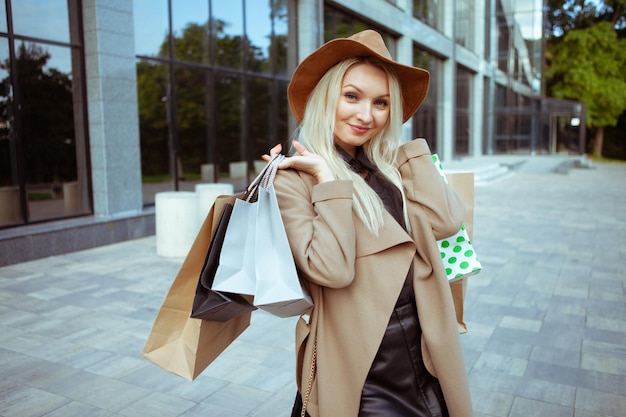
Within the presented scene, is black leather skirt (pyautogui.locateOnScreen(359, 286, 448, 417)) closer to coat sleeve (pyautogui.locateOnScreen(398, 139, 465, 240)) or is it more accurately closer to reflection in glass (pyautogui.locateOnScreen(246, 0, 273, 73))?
coat sleeve (pyautogui.locateOnScreen(398, 139, 465, 240))

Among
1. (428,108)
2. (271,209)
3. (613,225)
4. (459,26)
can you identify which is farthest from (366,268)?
(459,26)

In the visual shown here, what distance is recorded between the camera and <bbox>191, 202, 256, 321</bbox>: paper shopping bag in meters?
1.58

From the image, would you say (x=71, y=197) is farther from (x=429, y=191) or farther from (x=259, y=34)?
(x=429, y=191)

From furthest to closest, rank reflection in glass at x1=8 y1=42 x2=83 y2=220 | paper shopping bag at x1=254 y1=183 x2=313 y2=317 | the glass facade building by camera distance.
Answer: reflection in glass at x1=8 y1=42 x2=83 y2=220
the glass facade building
paper shopping bag at x1=254 y1=183 x2=313 y2=317

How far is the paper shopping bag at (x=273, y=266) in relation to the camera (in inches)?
59.1

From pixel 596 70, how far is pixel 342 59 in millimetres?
40823

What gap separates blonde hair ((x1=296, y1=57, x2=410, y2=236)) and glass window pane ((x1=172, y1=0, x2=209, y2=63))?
10.2m

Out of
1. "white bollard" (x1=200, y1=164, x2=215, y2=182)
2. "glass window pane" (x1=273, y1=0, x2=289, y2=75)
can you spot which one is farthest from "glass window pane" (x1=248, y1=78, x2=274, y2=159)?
"white bollard" (x1=200, y1=164, x2=215, y2=182)

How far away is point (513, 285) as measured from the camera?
650cm

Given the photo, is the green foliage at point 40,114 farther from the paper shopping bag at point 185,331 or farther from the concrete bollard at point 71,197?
the paper shopping bag at point 185,331

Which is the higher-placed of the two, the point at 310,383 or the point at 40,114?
the point at 40,114

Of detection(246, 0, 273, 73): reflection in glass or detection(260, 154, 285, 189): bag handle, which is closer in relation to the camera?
detection(260, 154, 285, 189): bag handle

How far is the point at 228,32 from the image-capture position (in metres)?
12.8

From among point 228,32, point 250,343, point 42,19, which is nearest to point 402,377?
point 250,343
